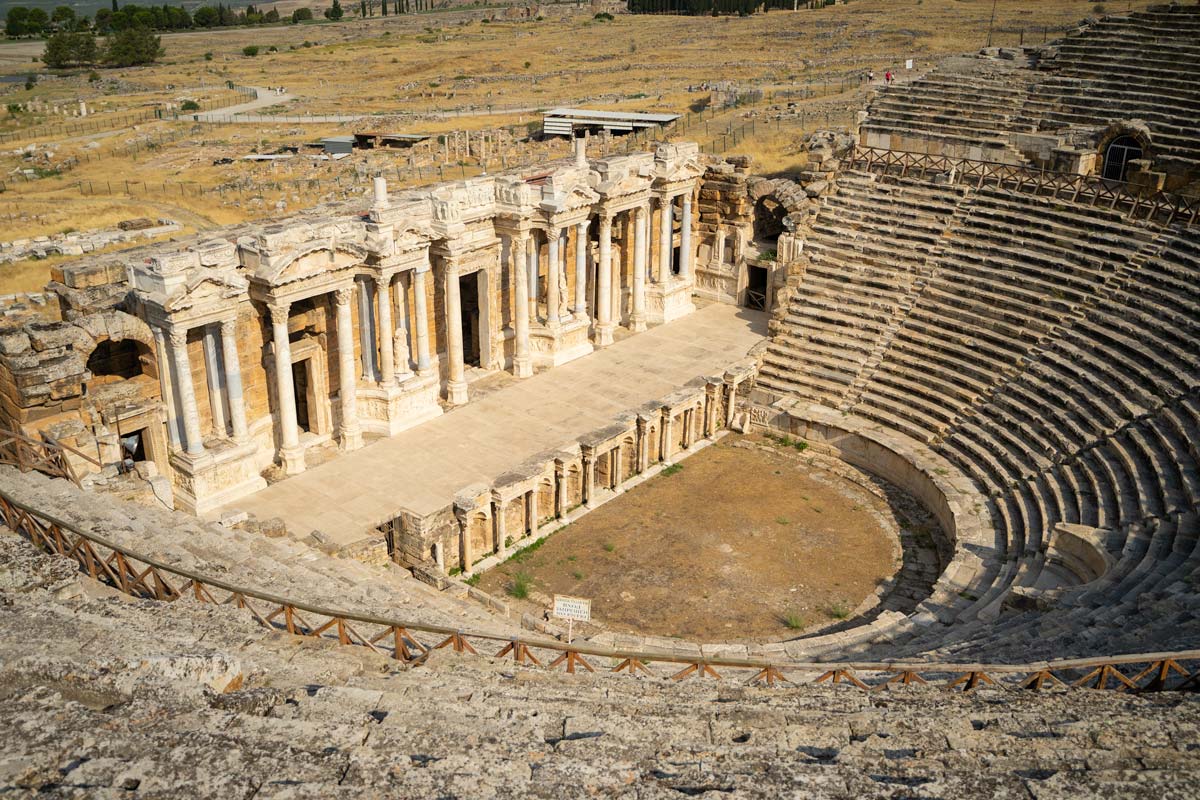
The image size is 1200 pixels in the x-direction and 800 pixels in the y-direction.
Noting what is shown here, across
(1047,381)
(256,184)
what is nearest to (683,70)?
(256,184)

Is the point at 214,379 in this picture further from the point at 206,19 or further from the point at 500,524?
the point at 206,19

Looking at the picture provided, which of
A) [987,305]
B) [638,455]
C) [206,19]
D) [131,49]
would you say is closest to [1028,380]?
[987,305]

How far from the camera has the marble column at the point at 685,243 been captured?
33.3m

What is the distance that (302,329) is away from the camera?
2464 centimetres

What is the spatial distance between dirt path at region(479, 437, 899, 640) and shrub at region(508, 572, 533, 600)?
4.3 inches

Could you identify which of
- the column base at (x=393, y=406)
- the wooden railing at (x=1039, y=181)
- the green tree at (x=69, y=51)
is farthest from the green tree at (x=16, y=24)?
the column base at (x=393, y=406)

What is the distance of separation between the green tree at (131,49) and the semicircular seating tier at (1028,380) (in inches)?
3539

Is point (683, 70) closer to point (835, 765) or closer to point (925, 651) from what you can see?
point (925, 651)

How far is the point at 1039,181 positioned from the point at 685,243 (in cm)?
1025

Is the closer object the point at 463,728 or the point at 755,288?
the point at 463,728

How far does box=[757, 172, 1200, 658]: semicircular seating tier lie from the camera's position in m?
17.5

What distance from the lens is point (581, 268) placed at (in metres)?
30.3

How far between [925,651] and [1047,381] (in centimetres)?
1050

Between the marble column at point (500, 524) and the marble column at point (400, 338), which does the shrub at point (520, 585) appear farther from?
the marble column at point (400, 338)
